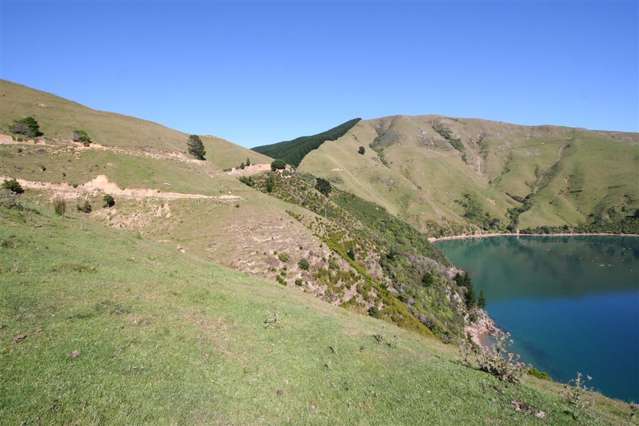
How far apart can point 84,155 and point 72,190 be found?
38.7 ft

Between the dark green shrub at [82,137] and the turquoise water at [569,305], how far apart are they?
92.7 meters

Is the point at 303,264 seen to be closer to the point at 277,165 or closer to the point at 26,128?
the point at 26,128

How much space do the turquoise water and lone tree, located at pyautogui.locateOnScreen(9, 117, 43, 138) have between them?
99.1 metres

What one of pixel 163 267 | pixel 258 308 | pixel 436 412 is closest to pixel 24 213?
pixel 163 267

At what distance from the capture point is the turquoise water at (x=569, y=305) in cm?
6284

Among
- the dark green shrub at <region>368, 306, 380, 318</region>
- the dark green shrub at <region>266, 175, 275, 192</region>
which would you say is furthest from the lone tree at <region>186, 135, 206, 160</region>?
the dark green shrub at <region>368, 306, 380, 318</region>

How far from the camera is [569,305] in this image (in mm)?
97688

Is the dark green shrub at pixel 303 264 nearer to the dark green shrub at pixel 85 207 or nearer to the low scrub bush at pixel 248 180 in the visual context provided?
the dark green shrub at pixel 85 207

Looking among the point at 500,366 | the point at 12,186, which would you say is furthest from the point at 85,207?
the point at 500,366

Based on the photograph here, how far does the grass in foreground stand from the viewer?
10420 mm

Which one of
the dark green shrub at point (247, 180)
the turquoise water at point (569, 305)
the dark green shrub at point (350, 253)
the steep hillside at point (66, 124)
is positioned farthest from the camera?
the dark green shrub at point (247, 180)

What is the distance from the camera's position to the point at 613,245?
194125 mm

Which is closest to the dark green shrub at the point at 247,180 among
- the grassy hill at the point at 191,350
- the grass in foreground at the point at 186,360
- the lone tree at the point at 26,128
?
the lone tree at the point at 26,128

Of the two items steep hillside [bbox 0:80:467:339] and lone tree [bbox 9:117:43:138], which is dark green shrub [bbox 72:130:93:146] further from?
lone tree [bbox 9:117:43:138]
